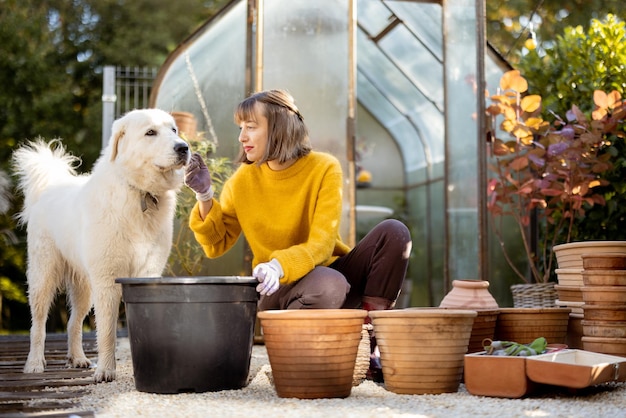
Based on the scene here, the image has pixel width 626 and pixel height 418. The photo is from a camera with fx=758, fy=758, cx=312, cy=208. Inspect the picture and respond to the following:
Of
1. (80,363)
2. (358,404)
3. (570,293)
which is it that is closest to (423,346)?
(358,404)

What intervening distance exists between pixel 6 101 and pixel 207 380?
8.71 metres

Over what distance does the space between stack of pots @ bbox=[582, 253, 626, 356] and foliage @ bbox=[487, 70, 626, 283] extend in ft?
4.11

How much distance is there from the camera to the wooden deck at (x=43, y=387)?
2092mm

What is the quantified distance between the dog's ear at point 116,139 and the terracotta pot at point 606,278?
1846 millimetres

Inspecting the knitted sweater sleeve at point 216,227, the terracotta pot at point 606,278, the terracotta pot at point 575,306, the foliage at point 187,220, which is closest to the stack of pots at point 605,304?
the terracotta pot at point 606,278

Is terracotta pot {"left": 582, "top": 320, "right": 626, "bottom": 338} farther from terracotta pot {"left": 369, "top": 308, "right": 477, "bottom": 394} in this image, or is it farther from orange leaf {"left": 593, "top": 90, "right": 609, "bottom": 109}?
orange leaf {"left": 593, "top": 90, "right": 609, "bottom": 109}

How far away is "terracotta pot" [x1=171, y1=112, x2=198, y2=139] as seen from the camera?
4.93m

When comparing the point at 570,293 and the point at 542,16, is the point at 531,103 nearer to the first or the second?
the point at 570,293

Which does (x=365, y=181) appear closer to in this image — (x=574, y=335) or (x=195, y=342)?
(x=574, y=335)

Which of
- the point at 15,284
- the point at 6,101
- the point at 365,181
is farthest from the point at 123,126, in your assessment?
the point at 6,101

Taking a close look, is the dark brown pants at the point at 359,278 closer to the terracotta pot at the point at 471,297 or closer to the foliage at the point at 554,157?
the terracotta pot at the point at 471,297

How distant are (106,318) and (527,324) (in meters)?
1.57

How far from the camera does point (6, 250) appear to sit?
332 inches

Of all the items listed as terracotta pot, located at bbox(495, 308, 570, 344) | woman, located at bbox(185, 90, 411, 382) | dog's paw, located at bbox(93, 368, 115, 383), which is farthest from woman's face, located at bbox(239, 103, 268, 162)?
terracotta pot, located at bbox(495, 308, 570, 344)
